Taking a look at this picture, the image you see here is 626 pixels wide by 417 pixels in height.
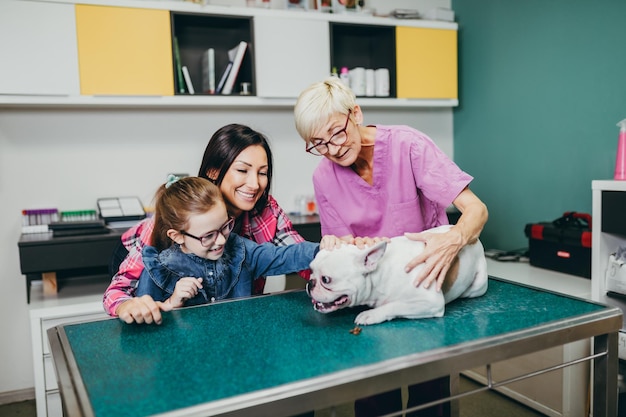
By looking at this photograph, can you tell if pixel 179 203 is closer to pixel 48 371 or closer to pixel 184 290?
pixel 184 290

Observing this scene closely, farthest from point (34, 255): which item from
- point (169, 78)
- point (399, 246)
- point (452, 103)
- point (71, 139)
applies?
point (452, 103)

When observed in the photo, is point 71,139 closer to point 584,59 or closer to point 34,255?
point 34,255

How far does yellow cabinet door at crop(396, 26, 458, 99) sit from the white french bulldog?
2164 mm

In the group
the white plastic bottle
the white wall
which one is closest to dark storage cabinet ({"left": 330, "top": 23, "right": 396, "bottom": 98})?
the white plastic bottle

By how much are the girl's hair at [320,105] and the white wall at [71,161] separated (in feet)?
5.57

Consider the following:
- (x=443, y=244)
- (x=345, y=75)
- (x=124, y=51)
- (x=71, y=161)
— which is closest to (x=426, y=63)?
(x=345, y=75)

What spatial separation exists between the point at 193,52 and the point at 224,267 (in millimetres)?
1884

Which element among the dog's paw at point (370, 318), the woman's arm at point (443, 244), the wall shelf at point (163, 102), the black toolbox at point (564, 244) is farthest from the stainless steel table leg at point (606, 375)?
the wall shelf at point (163, 102)

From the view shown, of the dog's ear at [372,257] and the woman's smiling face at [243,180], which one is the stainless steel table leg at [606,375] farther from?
the woman's smiling face at [243,180]

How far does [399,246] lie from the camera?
1240 millimetres

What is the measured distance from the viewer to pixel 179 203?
1385 millimetres

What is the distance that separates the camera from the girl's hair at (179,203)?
4.50 feet

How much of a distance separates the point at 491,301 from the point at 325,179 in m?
0.65

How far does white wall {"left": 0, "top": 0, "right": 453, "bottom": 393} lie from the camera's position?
107 inches
